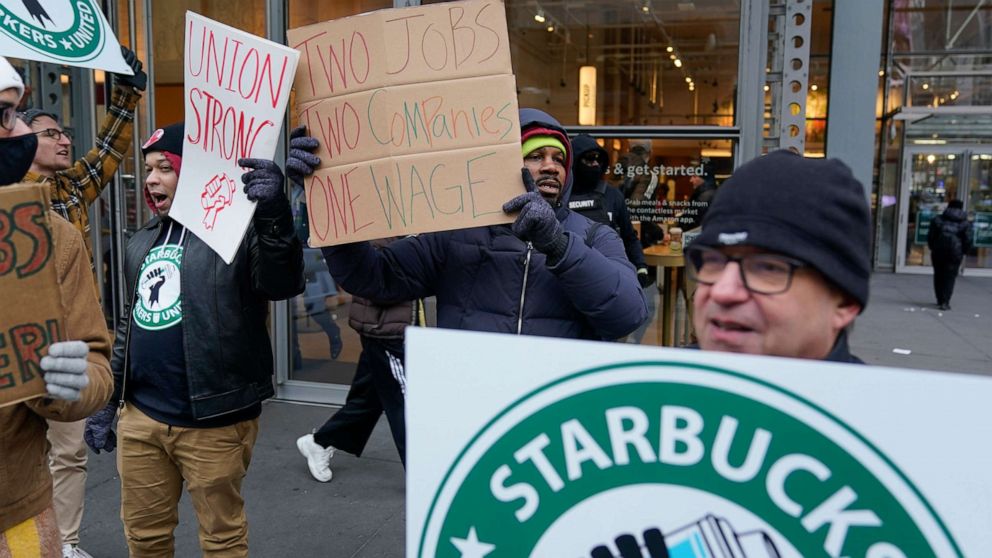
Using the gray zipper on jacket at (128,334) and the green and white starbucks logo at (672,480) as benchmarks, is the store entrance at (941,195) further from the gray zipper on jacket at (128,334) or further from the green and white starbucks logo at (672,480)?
the green and white starbucks logo at (672,480)

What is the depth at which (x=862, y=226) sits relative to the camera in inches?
52.7

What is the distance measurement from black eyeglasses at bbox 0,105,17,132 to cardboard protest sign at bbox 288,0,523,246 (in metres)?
0.82

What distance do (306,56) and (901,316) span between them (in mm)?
10379

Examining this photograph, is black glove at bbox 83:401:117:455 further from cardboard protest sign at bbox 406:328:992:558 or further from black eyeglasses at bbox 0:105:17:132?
cardboard protest sign at bbox 406:328:992:558

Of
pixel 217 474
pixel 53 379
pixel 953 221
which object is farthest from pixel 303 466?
pixel 953 221

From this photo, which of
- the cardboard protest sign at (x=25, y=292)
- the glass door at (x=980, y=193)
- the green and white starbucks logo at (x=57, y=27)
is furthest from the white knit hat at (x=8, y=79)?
the glass door at (x=980, y=193)

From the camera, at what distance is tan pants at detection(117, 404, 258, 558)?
290 cm

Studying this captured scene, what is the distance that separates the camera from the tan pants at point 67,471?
355 centimetres

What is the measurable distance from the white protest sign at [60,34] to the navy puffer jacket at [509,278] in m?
1.53

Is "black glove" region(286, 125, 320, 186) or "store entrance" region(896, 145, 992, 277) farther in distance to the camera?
"store entrance" region(896, 145, 992, 277)

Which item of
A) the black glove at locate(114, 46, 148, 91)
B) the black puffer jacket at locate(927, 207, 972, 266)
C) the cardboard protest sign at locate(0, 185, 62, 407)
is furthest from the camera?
the black puffer jacket at locate(927, 207, 972, 266)

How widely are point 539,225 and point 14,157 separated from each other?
1.32 m

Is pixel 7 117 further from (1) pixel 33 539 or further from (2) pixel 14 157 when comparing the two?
(1) pixel 33 539

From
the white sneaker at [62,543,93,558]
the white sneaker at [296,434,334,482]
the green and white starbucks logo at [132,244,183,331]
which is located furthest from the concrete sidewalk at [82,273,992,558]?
the green and white starbucks logo at [132,244,183,331]
